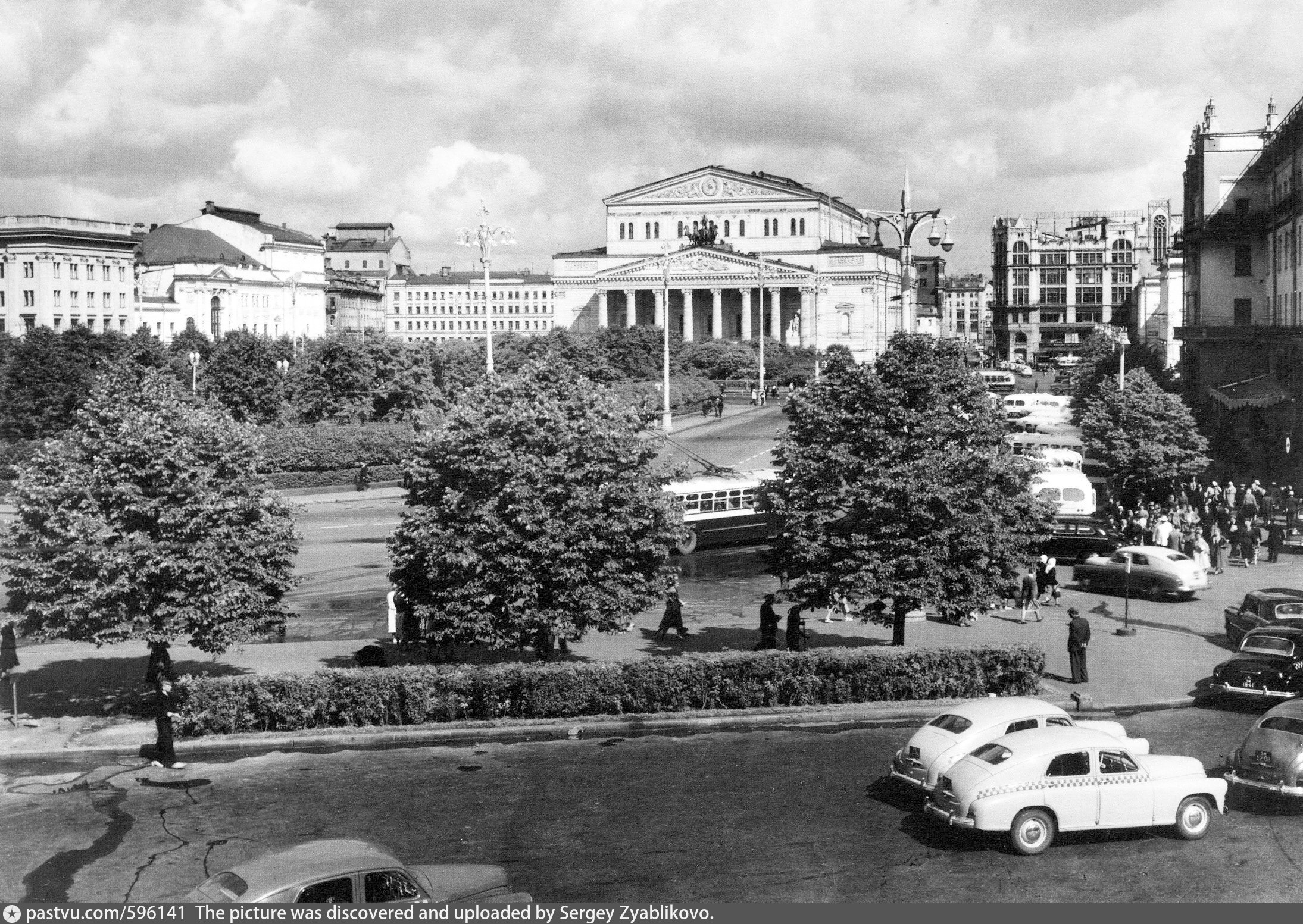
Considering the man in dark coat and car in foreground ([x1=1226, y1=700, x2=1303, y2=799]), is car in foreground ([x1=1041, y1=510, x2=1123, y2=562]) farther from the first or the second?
car in foreground ([x1=1226, y1=700, x2=1303, y2=799])

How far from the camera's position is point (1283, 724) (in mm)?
19656

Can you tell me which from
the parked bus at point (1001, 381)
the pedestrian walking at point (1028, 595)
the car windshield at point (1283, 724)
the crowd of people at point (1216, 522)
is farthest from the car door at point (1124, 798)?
the parked bus at point (1001, 381)

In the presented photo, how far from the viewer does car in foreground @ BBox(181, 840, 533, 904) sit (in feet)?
42.5

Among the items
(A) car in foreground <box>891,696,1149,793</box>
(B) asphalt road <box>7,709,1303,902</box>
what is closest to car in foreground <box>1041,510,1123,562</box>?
(B) asphalt road <box>7,709,1303,902</box>

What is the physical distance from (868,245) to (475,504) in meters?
154

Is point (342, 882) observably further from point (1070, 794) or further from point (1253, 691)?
point (1253, 691)

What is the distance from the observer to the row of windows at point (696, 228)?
176m

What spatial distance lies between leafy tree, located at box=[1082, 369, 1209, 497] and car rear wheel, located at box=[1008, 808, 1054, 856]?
3457cm

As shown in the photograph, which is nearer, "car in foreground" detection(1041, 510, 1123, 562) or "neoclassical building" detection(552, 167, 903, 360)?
"car in foreground" detection(1041, 510, 1123, 562)

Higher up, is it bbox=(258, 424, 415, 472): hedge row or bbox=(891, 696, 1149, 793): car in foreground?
bbox=(258, 424, 415, 472): hedge row

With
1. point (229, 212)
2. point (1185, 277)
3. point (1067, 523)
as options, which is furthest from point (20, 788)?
point (229, 212)

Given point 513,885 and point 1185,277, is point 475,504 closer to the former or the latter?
point 513,885

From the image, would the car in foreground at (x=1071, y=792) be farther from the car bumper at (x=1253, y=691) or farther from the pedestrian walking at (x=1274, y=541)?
the pedestrian walking at (x=1274, y=541)

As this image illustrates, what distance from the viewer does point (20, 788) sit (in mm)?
21469
